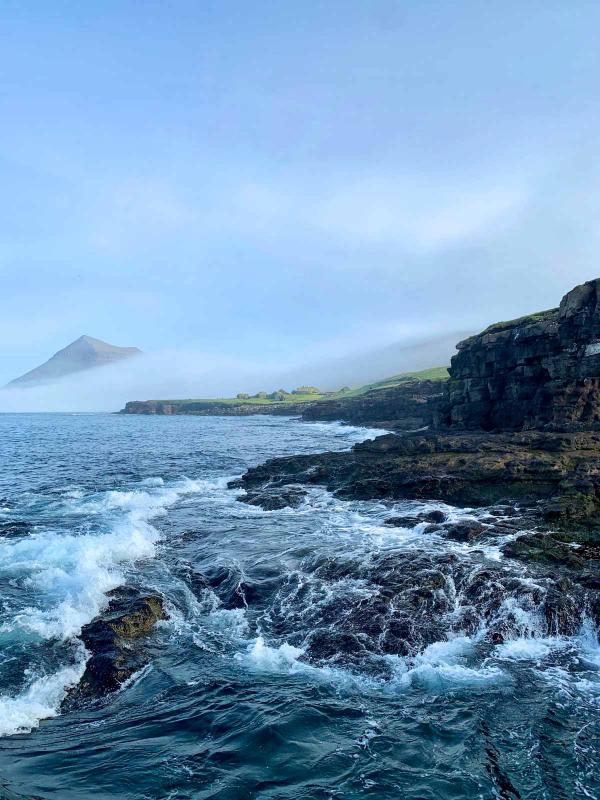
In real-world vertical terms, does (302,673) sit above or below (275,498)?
below

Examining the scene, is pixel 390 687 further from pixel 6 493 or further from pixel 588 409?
pixel 588 409

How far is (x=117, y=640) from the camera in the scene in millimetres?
15227

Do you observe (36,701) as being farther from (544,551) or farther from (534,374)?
(534,374)

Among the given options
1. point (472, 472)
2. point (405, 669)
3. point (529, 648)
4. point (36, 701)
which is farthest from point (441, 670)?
point (472, 472)

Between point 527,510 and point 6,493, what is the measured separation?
40.4 metres

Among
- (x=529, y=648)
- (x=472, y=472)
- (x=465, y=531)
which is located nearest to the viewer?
(x=529, y=648)

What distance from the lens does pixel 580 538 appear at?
74.7ft

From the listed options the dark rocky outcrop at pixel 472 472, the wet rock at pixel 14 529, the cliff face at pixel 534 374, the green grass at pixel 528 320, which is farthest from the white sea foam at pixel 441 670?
the green grass at pixel 528 320

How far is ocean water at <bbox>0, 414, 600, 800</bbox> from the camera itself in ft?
32.3

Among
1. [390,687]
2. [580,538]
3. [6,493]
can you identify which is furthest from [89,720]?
[6,493]

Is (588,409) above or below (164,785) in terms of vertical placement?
above

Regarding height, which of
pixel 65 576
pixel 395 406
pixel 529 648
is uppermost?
pixel 395 406

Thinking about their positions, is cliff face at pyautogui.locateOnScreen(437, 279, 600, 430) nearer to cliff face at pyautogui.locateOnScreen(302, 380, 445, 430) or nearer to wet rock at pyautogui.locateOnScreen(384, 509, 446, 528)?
wet rock at pyautogui.locateOnScreen(384, 509, 446, 528)

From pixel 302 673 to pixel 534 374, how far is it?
50.0 m
